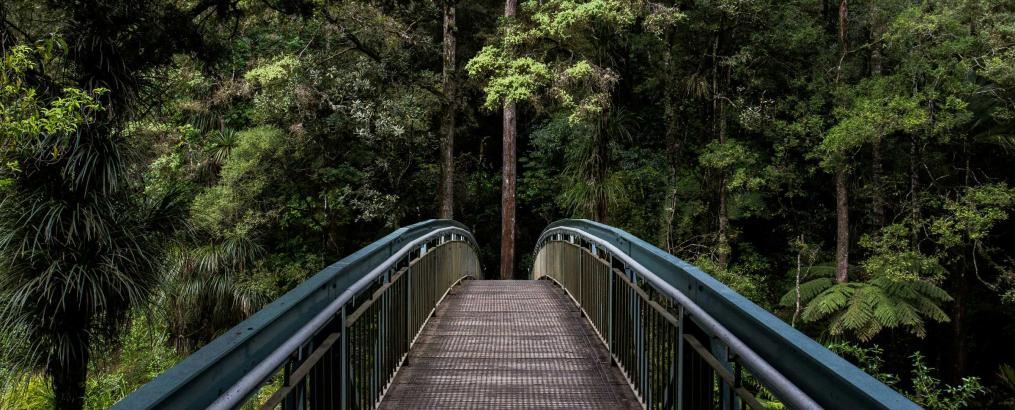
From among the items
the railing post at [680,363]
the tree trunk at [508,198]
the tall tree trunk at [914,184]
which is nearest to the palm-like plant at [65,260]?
the railing post at [680,363]

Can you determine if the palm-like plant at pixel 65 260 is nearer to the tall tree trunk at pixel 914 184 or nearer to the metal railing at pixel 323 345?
the metal railing at pixel 323 345

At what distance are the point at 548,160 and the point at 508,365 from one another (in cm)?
1871

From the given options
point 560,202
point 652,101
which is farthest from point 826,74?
point 560,202

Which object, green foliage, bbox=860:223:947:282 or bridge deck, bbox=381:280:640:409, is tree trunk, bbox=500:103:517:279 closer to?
green foliage, bbox=860:223:947:282

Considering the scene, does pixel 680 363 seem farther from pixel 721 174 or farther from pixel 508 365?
pixel 721 174

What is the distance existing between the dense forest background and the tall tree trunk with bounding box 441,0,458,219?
0.14 metres

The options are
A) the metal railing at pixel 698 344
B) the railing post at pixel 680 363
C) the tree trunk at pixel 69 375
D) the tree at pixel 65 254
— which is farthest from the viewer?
the tree trunk at pixel 69 375

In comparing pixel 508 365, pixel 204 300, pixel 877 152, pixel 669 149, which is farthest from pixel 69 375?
pixel 877 152

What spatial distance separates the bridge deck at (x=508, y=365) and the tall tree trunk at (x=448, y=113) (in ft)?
36.7

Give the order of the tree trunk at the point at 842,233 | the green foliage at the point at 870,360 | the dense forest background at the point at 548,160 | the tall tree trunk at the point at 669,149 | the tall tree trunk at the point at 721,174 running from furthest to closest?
the tall tree trunk at the point at 669,149, the tall tree trunk at the point at 721,174, the tree trunk at the point at 842,233, the green foliage at the point at 870,360, the dense forest background at the point at 548,160

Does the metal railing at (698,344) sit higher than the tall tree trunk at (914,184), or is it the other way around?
the tall tree trunk at (914,184)

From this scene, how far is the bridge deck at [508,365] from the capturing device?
16.5 ft

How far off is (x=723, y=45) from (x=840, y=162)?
4661 mm

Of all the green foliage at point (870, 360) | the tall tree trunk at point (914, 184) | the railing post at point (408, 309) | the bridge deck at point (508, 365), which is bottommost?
Answer: the green foliage at point (870, 360)
